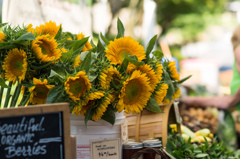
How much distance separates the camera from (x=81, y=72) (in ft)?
2.90

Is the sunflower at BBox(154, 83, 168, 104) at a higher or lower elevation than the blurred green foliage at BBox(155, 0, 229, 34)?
lower

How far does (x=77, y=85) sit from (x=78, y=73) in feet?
0.15

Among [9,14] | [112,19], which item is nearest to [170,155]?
[9,14]

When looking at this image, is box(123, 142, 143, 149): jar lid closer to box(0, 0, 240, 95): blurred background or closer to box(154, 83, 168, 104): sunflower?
box(154, 83, 168, 104): sunflower

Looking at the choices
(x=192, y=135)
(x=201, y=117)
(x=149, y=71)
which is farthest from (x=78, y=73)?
(x=201, y=117)

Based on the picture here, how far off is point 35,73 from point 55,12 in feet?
3.03

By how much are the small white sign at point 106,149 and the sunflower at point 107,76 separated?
23cm

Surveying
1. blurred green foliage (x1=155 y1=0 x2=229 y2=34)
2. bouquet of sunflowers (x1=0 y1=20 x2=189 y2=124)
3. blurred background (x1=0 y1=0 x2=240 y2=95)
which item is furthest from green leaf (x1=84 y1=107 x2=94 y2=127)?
blurred green foliage (x1=155 y1=0 x2=229 y2=34)

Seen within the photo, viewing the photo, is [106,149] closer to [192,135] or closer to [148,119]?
[148,119]

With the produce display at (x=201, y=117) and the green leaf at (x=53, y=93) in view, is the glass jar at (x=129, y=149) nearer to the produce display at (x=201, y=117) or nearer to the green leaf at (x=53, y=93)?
the green leaf at (x=53, y=93)

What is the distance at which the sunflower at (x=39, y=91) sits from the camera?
933 mm

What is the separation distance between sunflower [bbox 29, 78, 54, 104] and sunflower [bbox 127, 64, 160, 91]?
0.91 feet

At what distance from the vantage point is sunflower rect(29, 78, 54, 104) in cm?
93

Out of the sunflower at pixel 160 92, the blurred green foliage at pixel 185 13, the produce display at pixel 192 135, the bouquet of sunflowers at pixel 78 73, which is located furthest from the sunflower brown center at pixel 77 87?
the blurred green foliage at pixel 185 13
